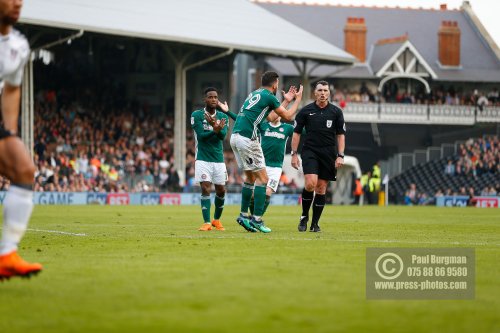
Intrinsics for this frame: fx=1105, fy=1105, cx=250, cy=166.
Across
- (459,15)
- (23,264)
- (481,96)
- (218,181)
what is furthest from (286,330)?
(459,15)

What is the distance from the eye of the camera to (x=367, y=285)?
9.39 meters

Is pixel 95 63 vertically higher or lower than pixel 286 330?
higher

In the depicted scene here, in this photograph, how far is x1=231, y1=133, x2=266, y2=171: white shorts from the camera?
17.9 meters

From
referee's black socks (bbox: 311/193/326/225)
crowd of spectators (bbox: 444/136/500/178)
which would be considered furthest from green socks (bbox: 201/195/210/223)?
crowd of spectators (bbox: 444/136/500/178)

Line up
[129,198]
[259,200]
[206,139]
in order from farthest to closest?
[129,198] < [206,139] < [259,200]

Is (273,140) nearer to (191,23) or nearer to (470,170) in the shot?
(191,23)

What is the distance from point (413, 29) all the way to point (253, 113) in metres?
63.5

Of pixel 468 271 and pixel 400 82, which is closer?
pixel 468 271

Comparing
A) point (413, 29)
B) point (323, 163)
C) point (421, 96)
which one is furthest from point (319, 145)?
point (413, 29)

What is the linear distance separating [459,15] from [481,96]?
11309mm

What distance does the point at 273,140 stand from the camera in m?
21.9

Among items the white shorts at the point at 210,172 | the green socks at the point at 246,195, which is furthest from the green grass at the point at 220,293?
the white shorts at the point at 210,172

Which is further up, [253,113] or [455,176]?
[253,113]

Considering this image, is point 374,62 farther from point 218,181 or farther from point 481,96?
point 218,181
